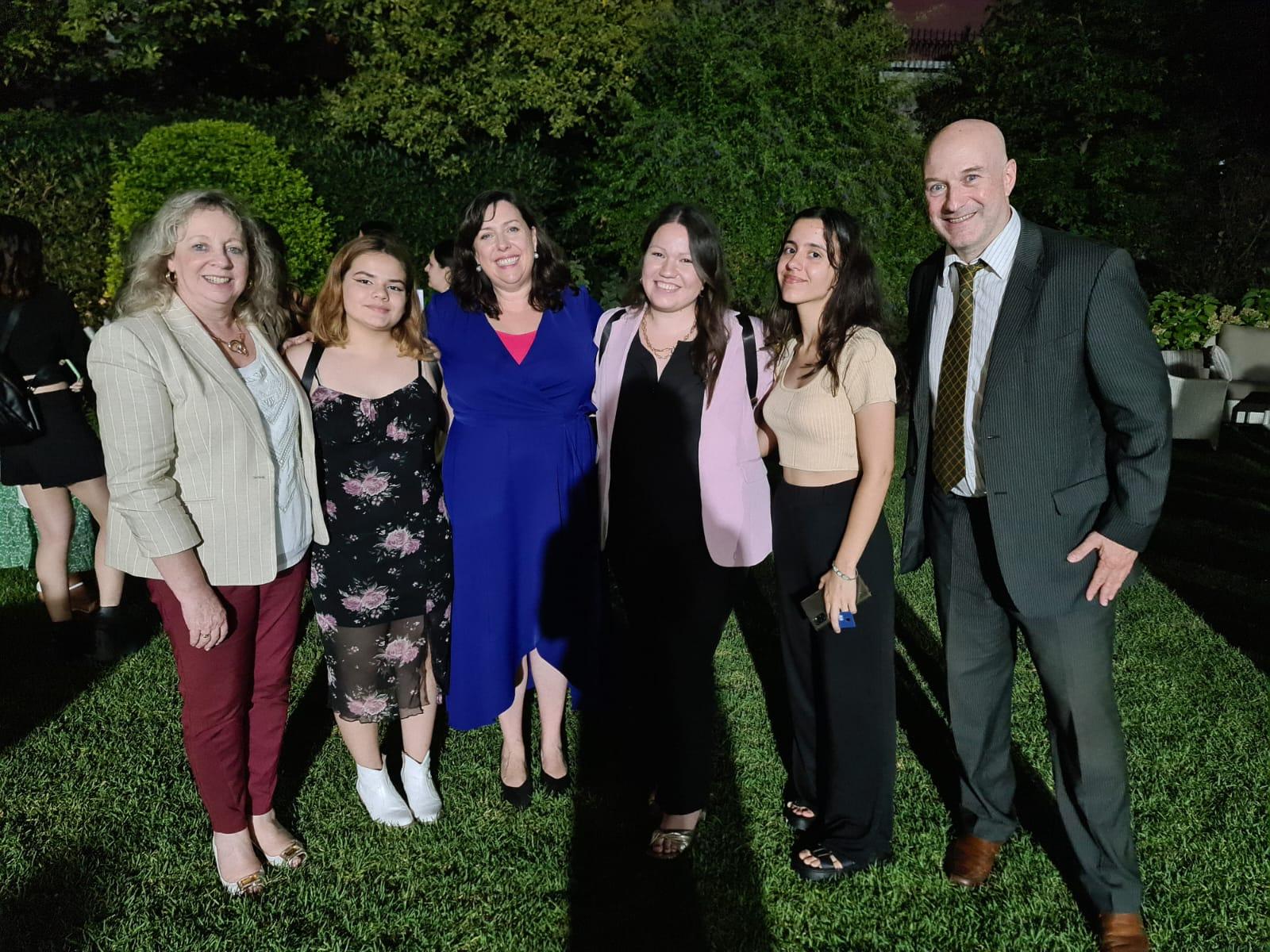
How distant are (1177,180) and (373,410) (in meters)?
20.7

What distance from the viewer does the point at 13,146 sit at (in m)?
9.95

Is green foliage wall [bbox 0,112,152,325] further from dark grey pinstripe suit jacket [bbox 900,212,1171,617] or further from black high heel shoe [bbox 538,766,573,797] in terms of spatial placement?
dark grey pinstripe suit jacket [bbox 900,212,1171,617]

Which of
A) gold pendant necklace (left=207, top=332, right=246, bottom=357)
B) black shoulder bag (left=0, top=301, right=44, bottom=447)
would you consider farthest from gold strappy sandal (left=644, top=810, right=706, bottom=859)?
black shoulder bag (left=0, top=301, right=44, bottom=447)

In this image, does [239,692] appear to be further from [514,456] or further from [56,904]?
[514,456]

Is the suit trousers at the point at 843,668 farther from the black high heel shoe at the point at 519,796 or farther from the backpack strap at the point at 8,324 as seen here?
the backpack strap at the point at 8,324

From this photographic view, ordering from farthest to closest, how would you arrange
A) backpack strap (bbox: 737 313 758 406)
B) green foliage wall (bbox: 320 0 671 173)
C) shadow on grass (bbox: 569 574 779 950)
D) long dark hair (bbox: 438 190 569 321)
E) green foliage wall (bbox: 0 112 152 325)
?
green foliage wall (bbox: 320 0 671 173) < green foliage wall (bbox: 0 112 152 325) < long dark hair (bbox: 438 190 569 321) < backpack strap (bbox: 737 313 758 406) < shadow on grass (bbox: 569 574 779 950)

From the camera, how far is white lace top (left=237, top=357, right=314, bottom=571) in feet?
8.70

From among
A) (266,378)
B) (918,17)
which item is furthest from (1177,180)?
(266,378)

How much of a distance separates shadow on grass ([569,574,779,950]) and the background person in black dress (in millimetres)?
2859

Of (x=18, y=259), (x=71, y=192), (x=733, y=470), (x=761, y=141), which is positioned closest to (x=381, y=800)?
(x=733, y=470)

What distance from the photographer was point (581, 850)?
3.12 m

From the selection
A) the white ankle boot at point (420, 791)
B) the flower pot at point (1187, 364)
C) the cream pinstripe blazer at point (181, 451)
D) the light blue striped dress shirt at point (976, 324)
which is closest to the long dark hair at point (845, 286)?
the light blue striped dress shirt at point (976, 324)

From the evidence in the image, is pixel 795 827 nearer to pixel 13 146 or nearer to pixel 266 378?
pixel 266 378

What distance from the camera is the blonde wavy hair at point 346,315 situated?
2.88 m
